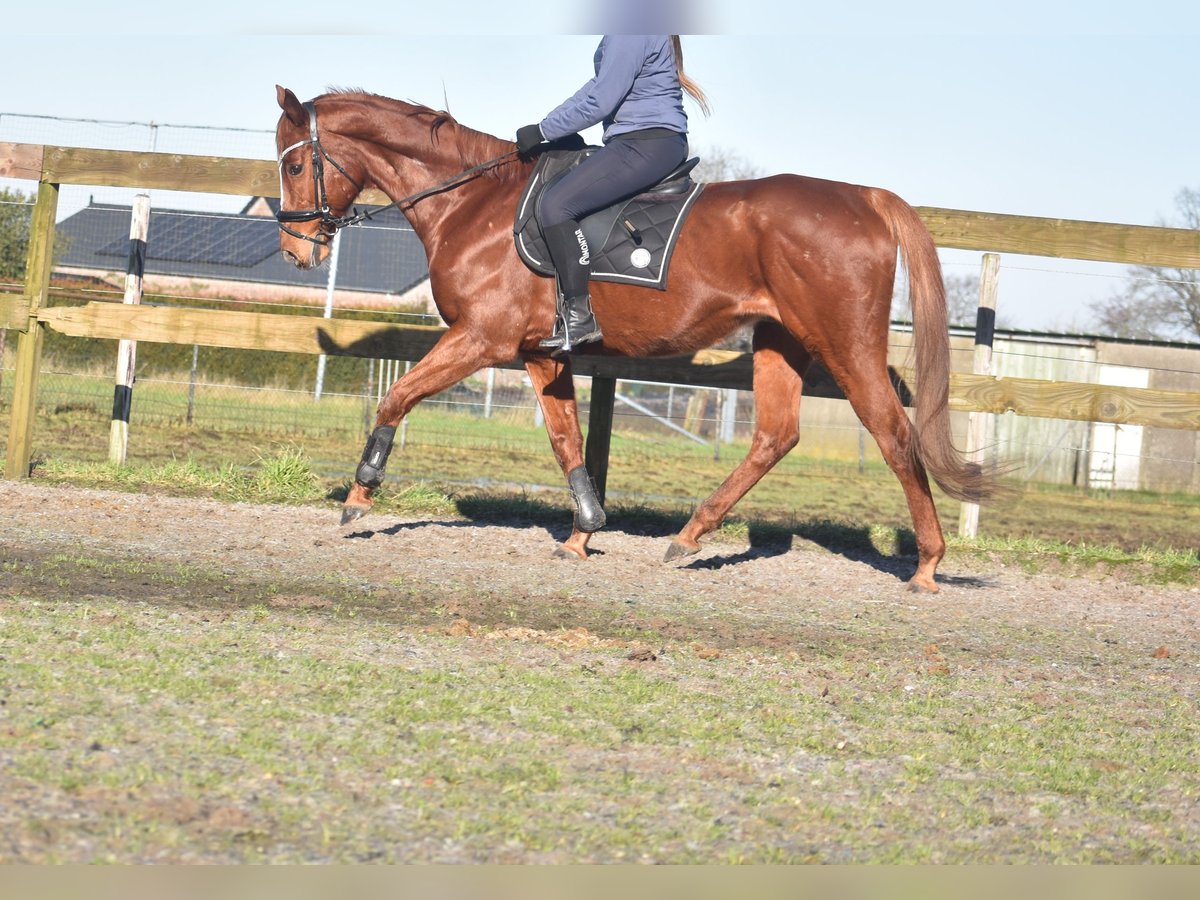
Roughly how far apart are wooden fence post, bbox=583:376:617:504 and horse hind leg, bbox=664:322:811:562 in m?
1.50

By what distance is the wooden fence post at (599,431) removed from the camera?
8648 millimetres

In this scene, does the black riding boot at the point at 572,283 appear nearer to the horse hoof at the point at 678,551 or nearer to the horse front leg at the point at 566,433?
A: the horse front leg at the point at 566,433

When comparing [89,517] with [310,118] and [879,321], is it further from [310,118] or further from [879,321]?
[879,321]

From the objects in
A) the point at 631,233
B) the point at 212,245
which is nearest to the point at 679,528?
the point at 631,233

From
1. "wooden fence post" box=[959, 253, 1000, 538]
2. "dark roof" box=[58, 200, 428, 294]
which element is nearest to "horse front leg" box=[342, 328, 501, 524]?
"wooden fence post" box=[959, 253, 1000, 538]

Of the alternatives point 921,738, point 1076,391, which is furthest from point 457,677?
point 1076,391

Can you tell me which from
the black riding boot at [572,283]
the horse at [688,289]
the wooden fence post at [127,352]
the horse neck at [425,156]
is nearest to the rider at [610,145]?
the black riding boot at [572,283]

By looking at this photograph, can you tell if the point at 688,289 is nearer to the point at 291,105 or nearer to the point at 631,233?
the point at 631,233

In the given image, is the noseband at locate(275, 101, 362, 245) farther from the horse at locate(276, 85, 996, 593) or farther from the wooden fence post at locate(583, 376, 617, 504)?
the wooden fence post at locate(583, 376, 617, 504)

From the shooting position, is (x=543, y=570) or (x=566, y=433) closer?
(x=543, y=570)

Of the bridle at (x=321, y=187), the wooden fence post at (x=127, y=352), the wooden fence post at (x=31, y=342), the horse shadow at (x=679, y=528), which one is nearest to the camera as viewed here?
the bridle at (x=321, y=187)

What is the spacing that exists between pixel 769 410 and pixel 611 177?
1.66 m

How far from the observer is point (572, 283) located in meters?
6.85

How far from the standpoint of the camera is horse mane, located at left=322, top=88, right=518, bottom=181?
738cm
